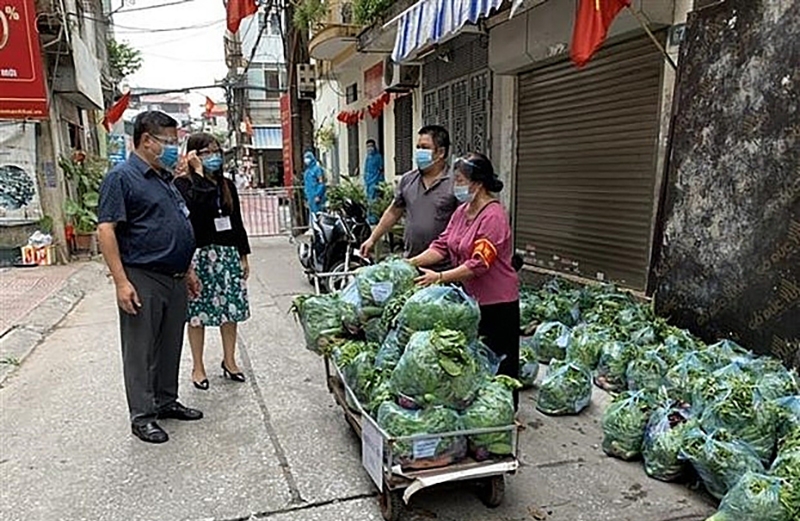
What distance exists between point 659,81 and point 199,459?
13.6 feet

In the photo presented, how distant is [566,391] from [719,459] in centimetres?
107

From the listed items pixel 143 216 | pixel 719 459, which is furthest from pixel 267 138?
pixel 719 459

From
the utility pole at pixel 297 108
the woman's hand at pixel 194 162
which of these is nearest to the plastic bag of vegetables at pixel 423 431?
the woman's hand at pixel 194 162

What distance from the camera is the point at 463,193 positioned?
3105mm

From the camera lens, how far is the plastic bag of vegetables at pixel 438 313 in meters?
2.57

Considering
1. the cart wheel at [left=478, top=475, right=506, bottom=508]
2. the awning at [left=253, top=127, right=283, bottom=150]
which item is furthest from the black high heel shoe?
the awning at [left=253, top=127, right=283, bottom=150]

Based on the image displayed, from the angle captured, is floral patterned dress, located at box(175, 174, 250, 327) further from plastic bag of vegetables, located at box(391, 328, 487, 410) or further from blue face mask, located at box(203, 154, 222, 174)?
plastic bag of vegetables, located at box(391, 328, 487, 410)

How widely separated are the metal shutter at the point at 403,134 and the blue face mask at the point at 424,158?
19.8 ft

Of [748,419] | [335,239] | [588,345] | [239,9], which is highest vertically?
[239,9]

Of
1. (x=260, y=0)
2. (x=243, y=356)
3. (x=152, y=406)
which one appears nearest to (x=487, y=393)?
(x=152, y=406)

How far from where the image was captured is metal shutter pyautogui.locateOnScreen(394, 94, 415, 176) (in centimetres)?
978

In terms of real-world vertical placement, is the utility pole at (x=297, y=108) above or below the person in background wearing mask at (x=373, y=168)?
above

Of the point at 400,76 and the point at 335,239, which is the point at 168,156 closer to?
the point at 335,239

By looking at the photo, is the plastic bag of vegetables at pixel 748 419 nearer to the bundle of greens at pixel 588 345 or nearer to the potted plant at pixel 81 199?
the bundle of greens at pixel 588 345
